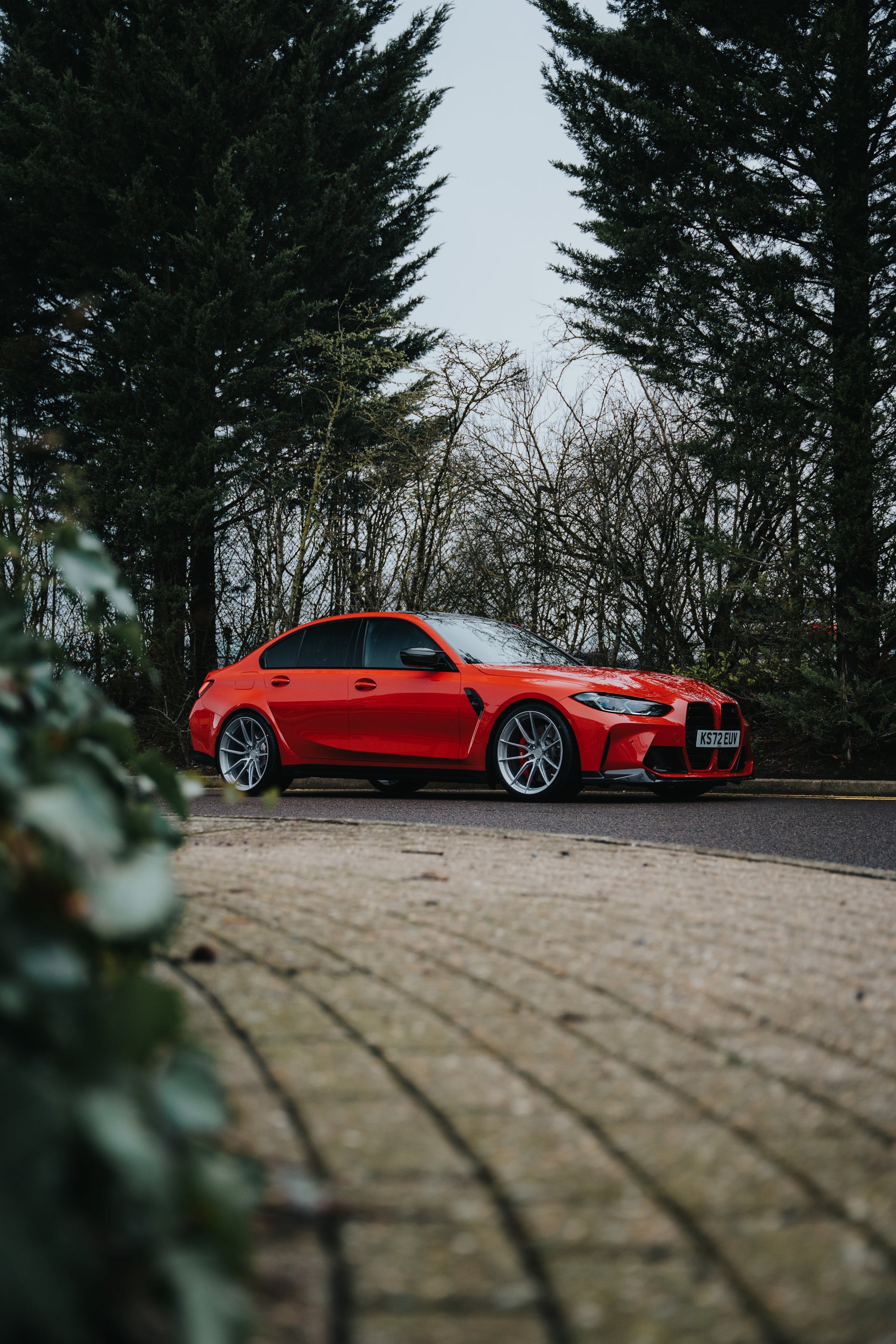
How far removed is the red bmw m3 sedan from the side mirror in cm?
1

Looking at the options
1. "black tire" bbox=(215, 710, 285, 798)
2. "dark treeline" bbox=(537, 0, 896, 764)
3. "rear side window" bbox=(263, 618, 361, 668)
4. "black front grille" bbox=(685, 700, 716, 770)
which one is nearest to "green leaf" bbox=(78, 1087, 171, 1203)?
"black front grille" bbox=(685, 700, 716, 770)

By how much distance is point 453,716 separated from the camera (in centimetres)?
960

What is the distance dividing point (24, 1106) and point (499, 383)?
13.6m

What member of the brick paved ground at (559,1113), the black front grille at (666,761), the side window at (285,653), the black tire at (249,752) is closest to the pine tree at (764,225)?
the black front grille at (666,761)

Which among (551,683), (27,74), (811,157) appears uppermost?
(27,74)

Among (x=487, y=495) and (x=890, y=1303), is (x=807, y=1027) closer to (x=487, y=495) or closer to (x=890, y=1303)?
(x=890, y=1303)

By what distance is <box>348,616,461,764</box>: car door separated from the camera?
31.7 feet

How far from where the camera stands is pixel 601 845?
5.79 meters

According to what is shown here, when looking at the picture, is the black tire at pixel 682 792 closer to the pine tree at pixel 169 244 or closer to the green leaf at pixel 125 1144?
the pine tree at pixel 169 244

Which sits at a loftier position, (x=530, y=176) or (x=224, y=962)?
(x=530, y=176)

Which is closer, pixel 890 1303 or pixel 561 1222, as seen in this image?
pixel 890 1303

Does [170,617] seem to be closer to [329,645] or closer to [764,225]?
[329,645]

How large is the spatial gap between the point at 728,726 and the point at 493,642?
2.04 m

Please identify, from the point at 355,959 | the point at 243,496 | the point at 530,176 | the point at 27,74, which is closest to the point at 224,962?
the point at 355,959
